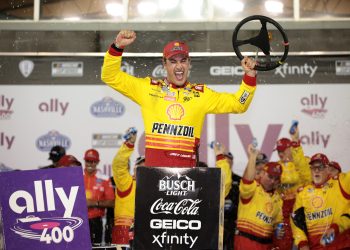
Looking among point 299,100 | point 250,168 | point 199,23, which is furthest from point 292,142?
point 199,23

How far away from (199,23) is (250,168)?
12.7ft

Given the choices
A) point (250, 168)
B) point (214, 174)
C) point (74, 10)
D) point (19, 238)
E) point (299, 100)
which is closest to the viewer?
point (214, 174)

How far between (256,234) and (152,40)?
3792 millimetres

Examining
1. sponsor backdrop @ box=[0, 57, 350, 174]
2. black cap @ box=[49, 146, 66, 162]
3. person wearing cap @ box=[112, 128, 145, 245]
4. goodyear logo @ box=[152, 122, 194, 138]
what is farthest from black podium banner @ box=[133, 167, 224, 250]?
sponsor backdrop @ box=[0, 57, 350, 174]

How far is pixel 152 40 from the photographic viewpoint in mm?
10633

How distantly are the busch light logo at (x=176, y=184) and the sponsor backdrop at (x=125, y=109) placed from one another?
215 inches

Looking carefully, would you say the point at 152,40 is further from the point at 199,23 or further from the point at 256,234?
the point at 256,234

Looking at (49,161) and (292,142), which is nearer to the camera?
(292,142)

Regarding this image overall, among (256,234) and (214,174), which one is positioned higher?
(214,174)

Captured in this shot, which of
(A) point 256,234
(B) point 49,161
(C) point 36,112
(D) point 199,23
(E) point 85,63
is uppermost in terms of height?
(D) point 199,23

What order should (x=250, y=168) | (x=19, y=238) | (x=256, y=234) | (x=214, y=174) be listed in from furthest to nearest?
1. (x=256, y=234)
2. (x=250, y=168)
3. (x=19, y=238)
4. (x=214, y=174)

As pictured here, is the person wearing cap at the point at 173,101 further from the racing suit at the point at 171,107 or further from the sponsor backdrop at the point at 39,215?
the sponsor backdrop at the point at 39,215

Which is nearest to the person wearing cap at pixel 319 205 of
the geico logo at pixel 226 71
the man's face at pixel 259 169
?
the man's face at pixel 259 169

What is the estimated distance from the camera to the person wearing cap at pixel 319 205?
303 inches
